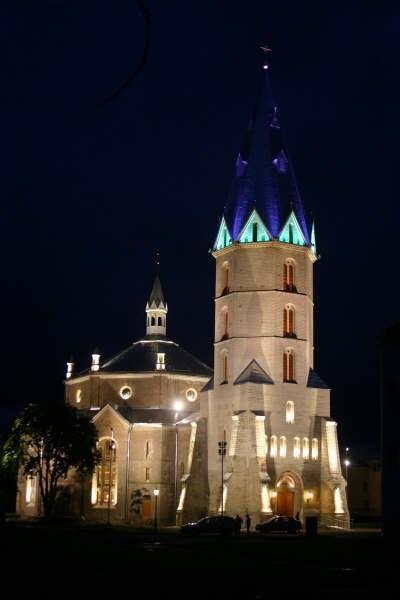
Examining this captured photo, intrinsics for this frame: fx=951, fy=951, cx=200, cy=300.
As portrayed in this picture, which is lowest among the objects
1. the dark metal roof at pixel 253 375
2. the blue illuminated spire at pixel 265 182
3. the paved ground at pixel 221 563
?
the paved ground at pixel 221 563

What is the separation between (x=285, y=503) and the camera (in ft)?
257

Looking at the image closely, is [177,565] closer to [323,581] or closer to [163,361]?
[323,581]

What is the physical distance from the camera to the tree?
82.0m

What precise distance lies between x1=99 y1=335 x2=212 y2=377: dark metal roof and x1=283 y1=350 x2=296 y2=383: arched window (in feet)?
65.4

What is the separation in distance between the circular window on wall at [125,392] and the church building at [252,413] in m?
4.91

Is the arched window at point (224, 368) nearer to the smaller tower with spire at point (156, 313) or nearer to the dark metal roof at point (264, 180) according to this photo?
the dark metal roof at point (264, 180)

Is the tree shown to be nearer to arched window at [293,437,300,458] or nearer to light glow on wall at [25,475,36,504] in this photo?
light glow on wall at [25,475,36,504]

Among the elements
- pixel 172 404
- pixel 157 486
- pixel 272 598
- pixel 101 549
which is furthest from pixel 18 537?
pixel 172 404

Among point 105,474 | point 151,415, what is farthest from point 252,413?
point 105,474

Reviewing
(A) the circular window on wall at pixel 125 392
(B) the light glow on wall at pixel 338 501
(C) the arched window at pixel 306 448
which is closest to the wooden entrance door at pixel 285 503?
(C) the arched window at pixel 306 448

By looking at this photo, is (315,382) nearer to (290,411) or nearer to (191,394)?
(290,411)

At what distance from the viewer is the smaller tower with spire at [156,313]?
108 meters

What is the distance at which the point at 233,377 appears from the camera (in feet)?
265

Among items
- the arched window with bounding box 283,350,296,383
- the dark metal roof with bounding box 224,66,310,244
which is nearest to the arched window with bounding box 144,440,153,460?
the arched window with bounding box 283,350,296,383
